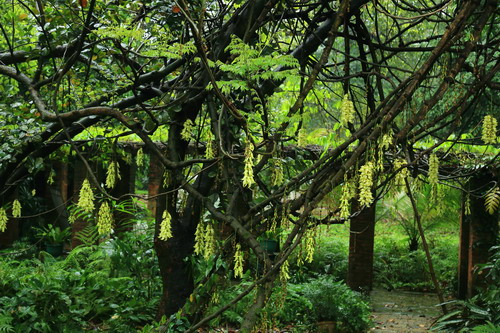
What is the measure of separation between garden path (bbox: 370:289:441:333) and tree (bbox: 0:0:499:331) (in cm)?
345

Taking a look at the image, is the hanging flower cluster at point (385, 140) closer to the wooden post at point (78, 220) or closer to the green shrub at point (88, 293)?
the green shrub at point (88, 293)

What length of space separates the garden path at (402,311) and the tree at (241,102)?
11.3 ft

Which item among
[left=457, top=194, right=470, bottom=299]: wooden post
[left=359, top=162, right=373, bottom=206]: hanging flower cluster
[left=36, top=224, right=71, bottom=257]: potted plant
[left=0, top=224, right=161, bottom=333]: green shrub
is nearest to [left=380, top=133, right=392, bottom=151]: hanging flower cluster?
[left=359, top=162, right=373, bottom=206]: hanging flower cluster

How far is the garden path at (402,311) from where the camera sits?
7605 mm

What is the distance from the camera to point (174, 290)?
193 inches

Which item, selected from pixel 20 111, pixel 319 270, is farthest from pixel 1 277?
pixel 319 270

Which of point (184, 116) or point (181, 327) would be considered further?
point (181, 327)

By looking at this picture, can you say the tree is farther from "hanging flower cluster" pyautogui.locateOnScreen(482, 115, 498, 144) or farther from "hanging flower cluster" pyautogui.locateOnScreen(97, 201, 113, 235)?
"hanging flower cluster" pyautogui.locateOnScreen(97, 201, 113, 235)

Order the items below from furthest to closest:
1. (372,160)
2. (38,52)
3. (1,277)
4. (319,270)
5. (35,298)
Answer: (319,270)
(1,277)
(35,298)
(38,52)
(372,160)

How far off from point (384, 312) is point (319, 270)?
264 centimetres

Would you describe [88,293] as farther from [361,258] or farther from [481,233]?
[481,233]

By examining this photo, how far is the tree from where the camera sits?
265 cm

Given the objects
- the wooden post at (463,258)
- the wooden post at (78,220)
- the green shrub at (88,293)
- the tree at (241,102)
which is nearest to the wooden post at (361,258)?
the wooden post at (463,258)

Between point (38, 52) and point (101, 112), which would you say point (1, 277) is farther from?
point (101, 112)
